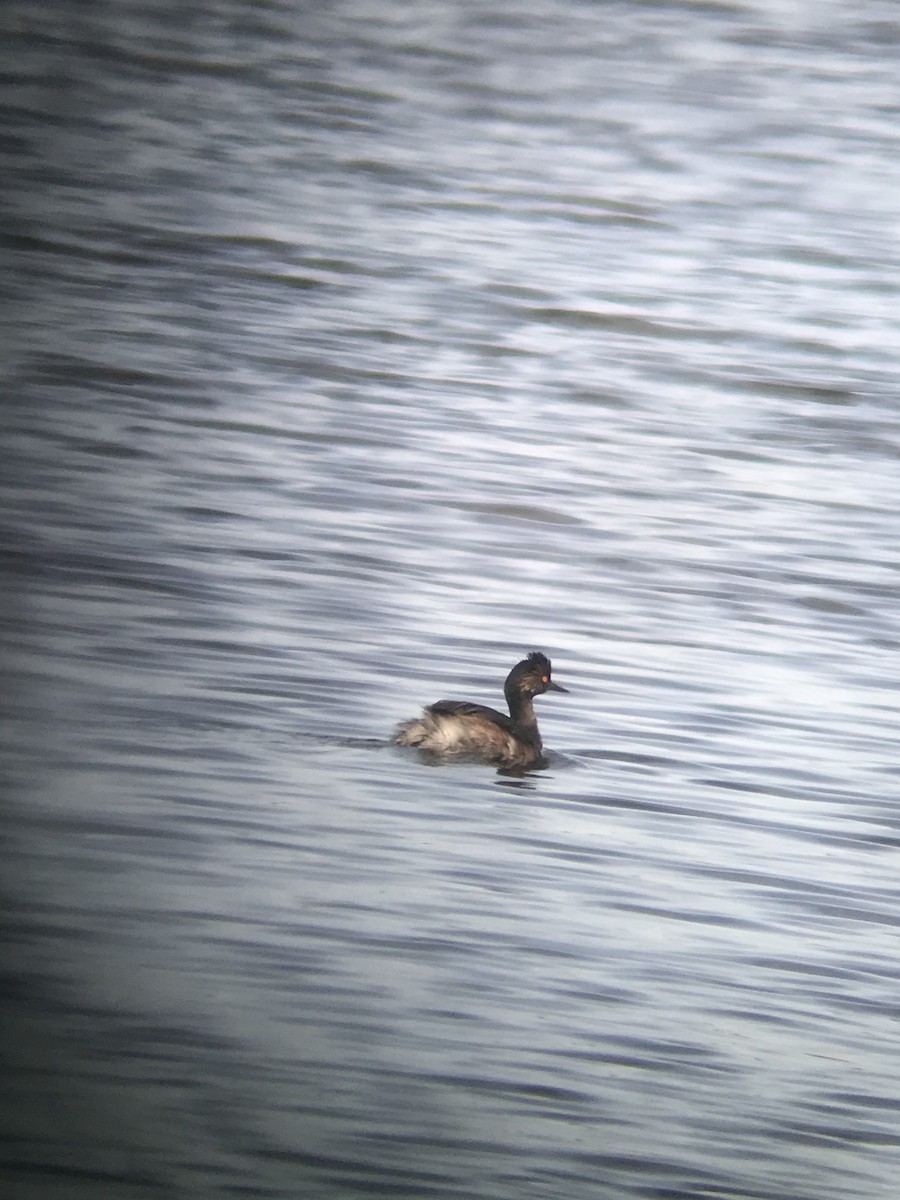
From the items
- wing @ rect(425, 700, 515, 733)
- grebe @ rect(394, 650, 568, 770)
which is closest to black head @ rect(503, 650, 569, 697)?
grebe @ rect(394, 650, 568, 770)

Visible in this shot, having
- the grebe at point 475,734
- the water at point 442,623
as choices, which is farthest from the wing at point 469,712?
the water at point 442,623

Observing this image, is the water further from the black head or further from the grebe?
the black head

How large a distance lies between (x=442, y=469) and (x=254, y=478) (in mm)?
984

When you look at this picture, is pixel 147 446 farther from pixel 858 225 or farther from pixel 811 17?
pixel 811 17

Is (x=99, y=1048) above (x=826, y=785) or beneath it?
above

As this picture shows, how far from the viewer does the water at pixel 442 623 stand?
3857 millimetres

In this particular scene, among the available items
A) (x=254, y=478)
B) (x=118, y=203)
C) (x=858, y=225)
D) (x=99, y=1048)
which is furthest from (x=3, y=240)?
(x=99, y=1048)

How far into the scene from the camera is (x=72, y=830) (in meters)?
4.76

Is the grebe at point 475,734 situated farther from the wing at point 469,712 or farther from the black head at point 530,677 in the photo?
the black head at point 530,677

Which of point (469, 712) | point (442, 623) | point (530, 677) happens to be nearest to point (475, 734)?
point (469, 712)

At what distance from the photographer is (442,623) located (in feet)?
24.5

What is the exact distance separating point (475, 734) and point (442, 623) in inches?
56.2

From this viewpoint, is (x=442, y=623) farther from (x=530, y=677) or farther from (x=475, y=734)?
(x=475, y=734)

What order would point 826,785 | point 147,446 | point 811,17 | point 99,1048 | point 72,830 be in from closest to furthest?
point 99,1048 → point 72,830 → point 826,785 → point 147,446 → point 811,17
